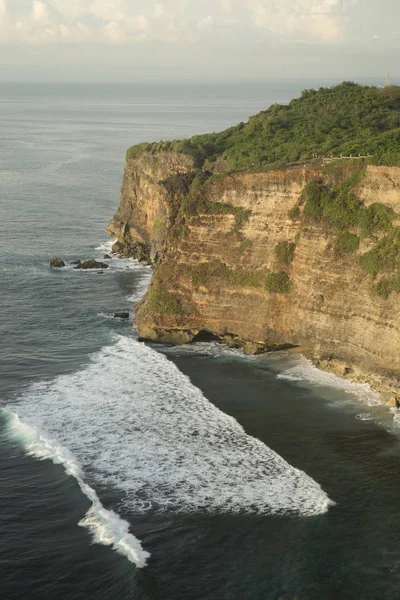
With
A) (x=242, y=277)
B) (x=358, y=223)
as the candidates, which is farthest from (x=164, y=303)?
(x=358, y=223)

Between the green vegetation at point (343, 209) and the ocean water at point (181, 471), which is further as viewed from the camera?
the green vegetation at point (343, 209)

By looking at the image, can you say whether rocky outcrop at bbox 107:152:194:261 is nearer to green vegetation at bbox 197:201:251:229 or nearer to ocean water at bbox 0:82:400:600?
ocean water at bbox 0:82:400:600

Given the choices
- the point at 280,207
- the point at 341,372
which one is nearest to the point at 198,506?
the point at 341,372

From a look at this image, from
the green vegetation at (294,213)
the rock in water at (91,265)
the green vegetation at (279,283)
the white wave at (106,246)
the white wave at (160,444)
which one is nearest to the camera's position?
the white wave at (160,444)

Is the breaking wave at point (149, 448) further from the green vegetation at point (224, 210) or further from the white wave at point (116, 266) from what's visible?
the white wave at point (116, 266)

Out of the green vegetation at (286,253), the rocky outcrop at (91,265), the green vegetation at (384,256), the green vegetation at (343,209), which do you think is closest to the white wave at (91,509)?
the green vegetation at (286,253)

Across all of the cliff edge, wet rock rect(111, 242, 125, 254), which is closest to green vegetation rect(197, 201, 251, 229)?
the cliff edge
